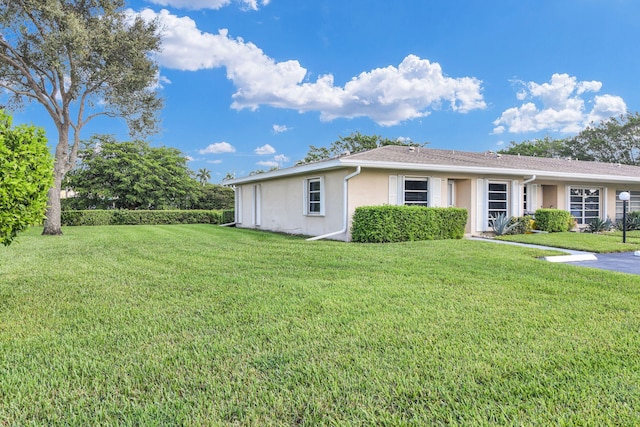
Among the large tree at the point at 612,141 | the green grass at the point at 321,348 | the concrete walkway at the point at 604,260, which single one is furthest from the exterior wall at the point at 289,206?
the large tree at the point at 612,141

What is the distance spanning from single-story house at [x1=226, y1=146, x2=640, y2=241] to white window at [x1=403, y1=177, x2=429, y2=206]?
32mm

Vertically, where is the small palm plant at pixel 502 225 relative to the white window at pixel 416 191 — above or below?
below

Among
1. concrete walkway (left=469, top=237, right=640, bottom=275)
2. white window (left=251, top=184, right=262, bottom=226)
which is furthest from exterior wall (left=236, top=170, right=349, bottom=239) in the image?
concrete walkway (left=469, top=237, right=640, bottom=275)

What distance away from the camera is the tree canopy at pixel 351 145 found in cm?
3572

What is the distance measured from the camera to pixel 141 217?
21859 millimetres

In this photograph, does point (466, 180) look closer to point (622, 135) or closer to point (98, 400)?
point (98, 400)

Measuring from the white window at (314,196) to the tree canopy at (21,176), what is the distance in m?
8.50

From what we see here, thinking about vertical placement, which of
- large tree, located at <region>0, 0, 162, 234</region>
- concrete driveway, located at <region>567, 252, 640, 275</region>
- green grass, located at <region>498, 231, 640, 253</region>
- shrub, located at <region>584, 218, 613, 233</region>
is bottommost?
concrete driveway, located at <region>567, 252, 640, 275</region>

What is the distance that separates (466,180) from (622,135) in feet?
101

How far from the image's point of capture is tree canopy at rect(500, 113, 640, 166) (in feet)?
111

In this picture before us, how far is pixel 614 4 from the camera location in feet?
46.4


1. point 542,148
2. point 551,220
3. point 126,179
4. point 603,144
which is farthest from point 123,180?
point 603,144

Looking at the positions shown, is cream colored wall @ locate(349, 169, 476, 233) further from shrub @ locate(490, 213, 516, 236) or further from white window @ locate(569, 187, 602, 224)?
white window @ locate(569, 187, 602, 224)

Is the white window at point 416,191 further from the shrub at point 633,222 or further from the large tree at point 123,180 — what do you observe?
the large tree at point 123,180
